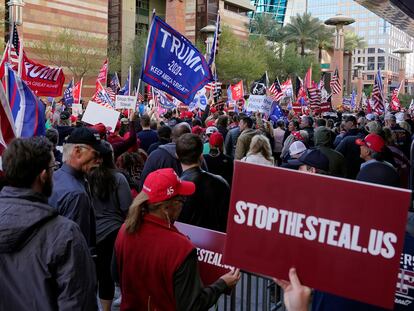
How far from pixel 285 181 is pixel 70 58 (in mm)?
39575

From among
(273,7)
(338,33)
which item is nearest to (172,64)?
(338,33)

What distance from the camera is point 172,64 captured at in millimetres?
7918

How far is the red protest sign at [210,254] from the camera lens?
304 centimetres

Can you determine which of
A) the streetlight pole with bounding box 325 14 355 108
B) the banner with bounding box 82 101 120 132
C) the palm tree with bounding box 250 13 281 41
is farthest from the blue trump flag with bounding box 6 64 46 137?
the palm tree with bounding box 250 13 281 41

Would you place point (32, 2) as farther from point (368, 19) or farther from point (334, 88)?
point (368, 19)

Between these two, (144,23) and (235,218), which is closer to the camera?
(235,218)

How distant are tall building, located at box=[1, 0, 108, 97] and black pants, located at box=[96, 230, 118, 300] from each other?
37064mm

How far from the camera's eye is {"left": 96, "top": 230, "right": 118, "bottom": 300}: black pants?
14.8 feet

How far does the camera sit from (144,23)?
56.6m

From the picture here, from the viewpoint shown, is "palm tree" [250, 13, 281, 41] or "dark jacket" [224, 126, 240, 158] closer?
"dark jacket" [224, 126, 240, 158]

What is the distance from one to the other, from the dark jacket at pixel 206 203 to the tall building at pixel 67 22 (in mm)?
37343

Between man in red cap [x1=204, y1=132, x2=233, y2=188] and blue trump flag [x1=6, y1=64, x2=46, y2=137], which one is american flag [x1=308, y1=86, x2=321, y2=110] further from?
blue trump flag [x1=6, y1=64, x2=46, y2=137]

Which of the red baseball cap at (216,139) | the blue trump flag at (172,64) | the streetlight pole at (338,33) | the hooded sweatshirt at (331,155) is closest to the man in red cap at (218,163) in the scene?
the red baseball cap at (216,139)

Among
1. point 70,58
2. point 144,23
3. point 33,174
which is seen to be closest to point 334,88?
point 70,58
